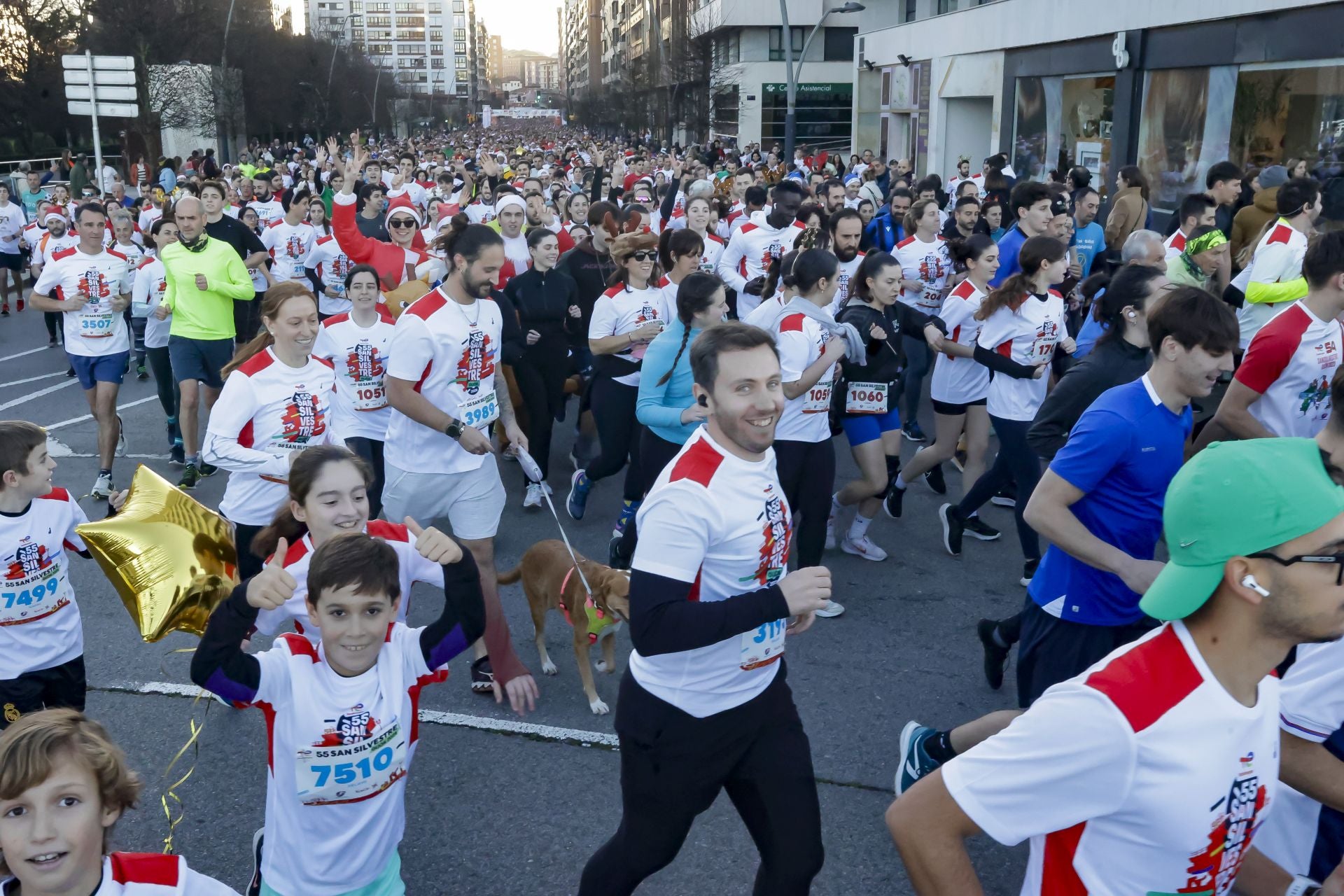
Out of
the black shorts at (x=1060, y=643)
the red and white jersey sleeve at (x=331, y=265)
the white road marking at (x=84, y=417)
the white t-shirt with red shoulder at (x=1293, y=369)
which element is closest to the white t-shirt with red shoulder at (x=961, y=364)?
the white t-shirt with red shoulder at (x=1293, y=369)

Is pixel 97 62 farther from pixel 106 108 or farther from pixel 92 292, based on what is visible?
pixel 92 292

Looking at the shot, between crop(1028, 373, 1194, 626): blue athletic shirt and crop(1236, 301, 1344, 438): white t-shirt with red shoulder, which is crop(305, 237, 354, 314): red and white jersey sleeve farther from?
crop(1028, 373, 1194, 626): blue athletic shirt

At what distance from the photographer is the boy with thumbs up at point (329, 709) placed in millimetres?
2924

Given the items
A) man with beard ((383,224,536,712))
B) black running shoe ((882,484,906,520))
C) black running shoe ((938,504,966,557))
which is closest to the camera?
man with beard ((383,224,536,712))

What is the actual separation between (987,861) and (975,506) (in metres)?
3.22

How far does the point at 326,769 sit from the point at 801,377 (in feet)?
11.2

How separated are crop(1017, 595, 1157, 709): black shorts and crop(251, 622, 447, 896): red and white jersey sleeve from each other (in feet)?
6.59

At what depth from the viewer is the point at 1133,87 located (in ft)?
69.2

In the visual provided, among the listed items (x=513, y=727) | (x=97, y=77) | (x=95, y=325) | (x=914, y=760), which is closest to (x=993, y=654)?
(x=914, y=760)

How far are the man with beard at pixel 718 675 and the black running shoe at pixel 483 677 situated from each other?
2.28 meters

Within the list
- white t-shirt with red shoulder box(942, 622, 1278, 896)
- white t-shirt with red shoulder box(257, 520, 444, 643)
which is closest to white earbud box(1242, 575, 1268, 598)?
white t-shirt with red shoulder box(942, 622, 1278, 896)

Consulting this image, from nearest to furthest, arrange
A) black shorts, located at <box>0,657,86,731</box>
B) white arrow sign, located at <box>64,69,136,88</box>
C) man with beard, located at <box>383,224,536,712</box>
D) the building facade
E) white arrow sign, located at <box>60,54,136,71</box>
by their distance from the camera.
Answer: black shorts, located at <box>0,657,86,731</box>, man with beard, located at <box>383,224,536,712</box>, white arrow sign, located at <box>60,54,136,71</box>, white arrow sign, located at <box>64,69,136,88</box>, the building facade

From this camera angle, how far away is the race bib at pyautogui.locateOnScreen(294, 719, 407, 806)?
295 centimetres

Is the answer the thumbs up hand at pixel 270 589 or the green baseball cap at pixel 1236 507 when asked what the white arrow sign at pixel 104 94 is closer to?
the thumbs up hand at pixel 270 589
